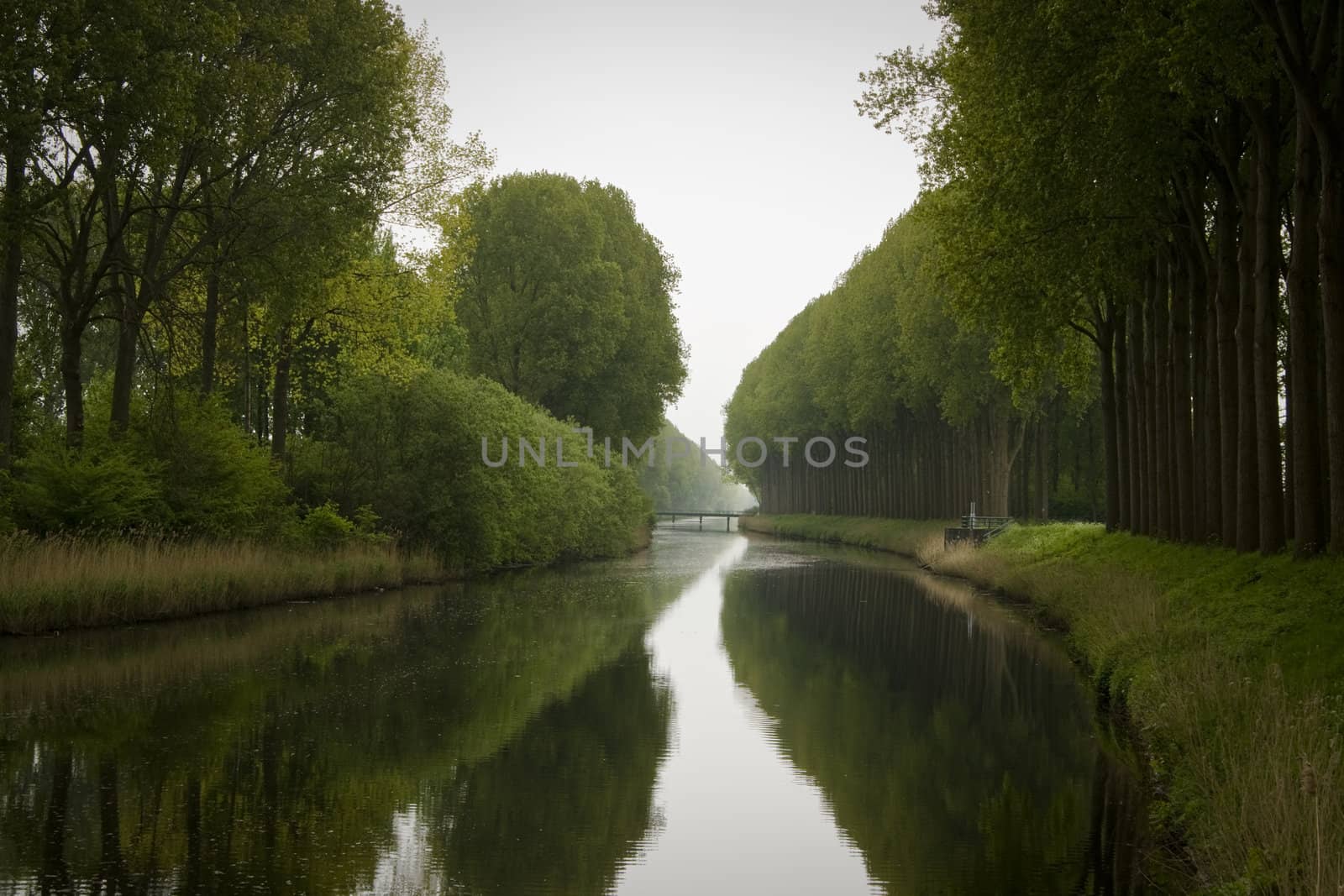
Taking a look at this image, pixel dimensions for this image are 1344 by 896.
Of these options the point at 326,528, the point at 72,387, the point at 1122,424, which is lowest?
the point at 326,528

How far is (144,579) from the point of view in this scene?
22.6m

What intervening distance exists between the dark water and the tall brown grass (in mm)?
621

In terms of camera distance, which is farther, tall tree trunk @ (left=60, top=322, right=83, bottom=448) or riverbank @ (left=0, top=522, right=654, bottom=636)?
tall tree trunk @ (left=60, top=322, right=83, bottom=448)

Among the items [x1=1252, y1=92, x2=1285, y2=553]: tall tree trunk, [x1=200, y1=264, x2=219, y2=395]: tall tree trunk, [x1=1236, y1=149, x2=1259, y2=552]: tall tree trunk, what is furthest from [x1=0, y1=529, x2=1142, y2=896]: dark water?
[x1=200, y1=264, x2=219, y2=395]: tall tree trunk

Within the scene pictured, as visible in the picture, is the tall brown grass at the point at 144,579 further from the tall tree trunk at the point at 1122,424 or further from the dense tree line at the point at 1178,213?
the tall tree trunk at the point at 1122,424

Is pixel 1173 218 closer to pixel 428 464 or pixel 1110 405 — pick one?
pixel 1110 405

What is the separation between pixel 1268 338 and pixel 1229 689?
1011cm

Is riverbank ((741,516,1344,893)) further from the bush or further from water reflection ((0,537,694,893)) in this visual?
the bush

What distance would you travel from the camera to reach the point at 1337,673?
1170 cm

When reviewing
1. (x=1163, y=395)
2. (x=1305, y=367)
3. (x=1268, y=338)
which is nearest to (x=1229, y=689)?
(x=1305, y=367)

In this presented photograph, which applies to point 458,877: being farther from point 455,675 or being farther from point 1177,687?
point 455,675

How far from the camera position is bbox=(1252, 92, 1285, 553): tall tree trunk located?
64.4 feet

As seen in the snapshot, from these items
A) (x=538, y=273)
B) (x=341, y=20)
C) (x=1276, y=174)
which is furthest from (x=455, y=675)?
(x=538, y=273)

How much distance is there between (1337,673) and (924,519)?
52.6m
